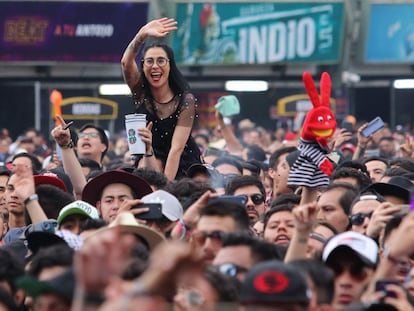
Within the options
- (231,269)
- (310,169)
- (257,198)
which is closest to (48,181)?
(257,198)

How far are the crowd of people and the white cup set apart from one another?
0.19ft

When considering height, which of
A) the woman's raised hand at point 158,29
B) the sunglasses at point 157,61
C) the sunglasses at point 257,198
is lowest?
the sunglasses at point 257,198

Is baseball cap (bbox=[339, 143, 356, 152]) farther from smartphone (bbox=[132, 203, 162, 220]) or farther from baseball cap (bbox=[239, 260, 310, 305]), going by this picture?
baseball cap (bbox=[239, 260, 310, 305])

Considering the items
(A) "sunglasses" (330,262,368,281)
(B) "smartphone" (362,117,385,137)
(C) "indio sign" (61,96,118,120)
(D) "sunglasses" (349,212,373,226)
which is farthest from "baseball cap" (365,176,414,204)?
(C) "indio sign" (61,96,118,120)

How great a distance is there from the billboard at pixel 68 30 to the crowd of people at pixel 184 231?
56.5ft

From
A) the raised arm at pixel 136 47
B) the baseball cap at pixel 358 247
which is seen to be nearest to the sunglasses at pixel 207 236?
the baseball cap at pixel 358 247

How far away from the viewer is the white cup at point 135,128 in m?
10.2

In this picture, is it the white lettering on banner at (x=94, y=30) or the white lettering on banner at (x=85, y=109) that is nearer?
the white lettering on banner at (x=85, y=109)

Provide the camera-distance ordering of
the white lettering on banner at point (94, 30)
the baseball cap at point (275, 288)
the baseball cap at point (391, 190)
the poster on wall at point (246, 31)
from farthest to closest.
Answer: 1. the white lettering on banner at point (94, 30)
2. the poster on wall at point (246, 31)
3. the baseball cap at point (391, 190)
4. the baseball cap at point (275, 288)

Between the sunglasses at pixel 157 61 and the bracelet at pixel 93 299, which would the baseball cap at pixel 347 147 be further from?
the bracelet at pixel 93 299

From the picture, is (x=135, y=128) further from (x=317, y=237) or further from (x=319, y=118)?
(x=317, y=237)

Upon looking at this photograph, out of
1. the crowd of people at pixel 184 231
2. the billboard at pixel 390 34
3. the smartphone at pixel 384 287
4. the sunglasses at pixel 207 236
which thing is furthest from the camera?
the billboard at pixel 390 34

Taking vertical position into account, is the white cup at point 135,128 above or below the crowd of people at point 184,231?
above

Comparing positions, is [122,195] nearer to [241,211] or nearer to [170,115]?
[170,115]
